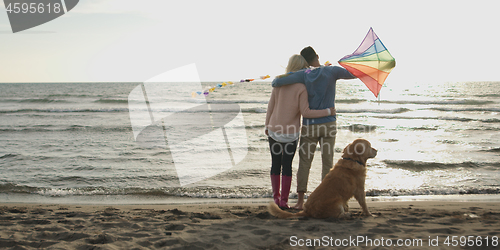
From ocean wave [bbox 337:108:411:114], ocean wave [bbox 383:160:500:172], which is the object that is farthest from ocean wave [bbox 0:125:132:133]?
ocean wave [bbox 337:108:411:114]

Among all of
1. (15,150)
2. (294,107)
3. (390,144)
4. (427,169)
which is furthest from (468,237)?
(15,150)

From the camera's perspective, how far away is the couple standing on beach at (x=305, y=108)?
4.09 m

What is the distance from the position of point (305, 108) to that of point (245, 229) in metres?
1.53

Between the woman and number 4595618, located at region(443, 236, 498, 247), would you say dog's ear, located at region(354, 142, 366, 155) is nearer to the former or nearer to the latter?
the woman

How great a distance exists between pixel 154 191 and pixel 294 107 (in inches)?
129

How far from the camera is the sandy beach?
3.20 metres

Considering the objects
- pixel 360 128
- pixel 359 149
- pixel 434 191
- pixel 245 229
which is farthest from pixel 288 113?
pixel 360 128

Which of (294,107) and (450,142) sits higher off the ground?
(294,107)

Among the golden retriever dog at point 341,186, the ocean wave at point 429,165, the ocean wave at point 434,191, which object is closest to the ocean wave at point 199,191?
the ocean wave at point 434,191

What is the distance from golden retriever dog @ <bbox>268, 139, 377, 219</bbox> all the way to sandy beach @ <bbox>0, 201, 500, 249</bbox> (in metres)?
0.12

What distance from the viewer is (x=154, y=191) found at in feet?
20.1

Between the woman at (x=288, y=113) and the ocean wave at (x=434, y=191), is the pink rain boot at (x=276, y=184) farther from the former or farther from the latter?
the ocean wave at (x=434, y=191)

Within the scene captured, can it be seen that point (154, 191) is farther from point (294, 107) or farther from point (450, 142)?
point (450, 142)

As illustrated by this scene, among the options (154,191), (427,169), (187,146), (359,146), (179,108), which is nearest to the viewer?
(359,146)
